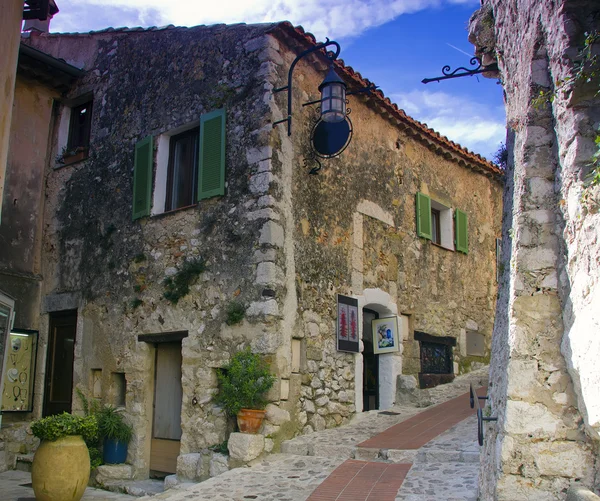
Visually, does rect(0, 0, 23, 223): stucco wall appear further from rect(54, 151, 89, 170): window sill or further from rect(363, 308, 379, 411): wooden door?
rect(363, 308, 379, 411): wooden door

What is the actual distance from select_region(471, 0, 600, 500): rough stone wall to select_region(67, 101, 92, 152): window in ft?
27.1

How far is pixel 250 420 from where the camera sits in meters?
7.47

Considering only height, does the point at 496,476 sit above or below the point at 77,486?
above

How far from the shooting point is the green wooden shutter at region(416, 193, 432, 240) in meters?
11.4

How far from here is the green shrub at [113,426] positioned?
8680mm

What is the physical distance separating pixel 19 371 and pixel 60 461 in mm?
3548

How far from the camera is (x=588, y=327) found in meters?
3.54

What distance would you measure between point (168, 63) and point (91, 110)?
2.14 metres

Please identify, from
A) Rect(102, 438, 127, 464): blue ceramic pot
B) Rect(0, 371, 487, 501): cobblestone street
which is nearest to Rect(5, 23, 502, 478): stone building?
Rect(102, 438, 127, 464): blue ceramic pot

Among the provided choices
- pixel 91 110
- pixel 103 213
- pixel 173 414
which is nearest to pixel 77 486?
pixel 173 414

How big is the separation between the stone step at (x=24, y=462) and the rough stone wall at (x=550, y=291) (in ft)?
24.0

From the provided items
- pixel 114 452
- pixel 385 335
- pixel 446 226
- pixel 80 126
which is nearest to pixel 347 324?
pixel 385 335

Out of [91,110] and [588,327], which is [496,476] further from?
[91,110]

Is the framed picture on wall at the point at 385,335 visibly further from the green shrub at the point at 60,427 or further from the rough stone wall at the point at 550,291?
the rough stone wall at the point at 550,291
